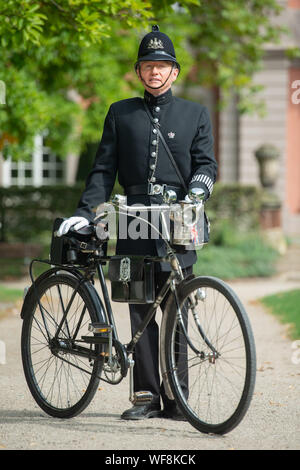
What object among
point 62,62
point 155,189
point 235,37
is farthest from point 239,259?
point 155,189

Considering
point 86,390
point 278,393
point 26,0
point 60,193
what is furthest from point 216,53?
point 86,390

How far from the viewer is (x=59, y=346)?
4.57 m

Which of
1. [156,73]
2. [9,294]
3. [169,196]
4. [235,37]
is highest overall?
[235,37]

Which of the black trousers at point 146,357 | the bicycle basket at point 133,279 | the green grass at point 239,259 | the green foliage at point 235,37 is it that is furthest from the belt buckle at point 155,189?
the green foliage at point 235,37

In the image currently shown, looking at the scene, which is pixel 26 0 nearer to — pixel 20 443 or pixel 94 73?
pixel 20 443

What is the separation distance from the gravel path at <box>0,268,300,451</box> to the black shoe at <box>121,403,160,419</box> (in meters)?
0.05

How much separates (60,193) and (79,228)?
1112cm

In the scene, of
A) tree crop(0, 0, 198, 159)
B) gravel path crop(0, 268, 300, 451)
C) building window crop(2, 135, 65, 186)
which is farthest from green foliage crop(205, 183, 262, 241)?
gravel path crop(0, 268, 300, 451)

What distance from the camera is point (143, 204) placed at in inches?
177

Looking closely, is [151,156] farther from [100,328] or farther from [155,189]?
[100,328]

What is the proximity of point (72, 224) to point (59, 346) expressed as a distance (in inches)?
27.3

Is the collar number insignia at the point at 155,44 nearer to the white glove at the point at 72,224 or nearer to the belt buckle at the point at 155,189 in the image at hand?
the belt buckle at the point at 155,189

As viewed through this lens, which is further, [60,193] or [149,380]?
[60,193]
